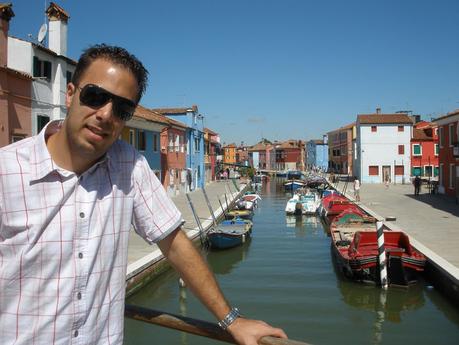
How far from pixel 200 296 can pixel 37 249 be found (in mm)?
665

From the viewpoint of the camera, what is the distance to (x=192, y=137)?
42.8 meters

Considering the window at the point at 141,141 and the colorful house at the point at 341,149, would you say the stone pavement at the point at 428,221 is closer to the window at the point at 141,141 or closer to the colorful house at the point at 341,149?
the window at the point at 141,141

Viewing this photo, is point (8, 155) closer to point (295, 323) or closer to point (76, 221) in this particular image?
point (76, 221)

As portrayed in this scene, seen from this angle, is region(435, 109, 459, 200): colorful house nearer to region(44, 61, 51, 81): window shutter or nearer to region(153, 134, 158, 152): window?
region(153, 134, 158, 152): window

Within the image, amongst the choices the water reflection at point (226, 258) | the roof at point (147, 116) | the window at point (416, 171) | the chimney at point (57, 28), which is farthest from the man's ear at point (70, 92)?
the window at point (416, 171)

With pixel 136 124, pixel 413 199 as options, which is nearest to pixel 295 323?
pixel 136 124

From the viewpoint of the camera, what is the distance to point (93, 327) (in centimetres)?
176

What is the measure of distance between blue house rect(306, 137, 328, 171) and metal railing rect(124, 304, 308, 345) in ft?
327

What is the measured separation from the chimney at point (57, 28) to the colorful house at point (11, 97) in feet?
9.44

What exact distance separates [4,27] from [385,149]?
44.4m

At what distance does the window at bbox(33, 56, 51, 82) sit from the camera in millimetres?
16875

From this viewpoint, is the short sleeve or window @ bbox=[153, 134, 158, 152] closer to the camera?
the short sleeve

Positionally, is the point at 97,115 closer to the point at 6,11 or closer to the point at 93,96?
the point at 93,96

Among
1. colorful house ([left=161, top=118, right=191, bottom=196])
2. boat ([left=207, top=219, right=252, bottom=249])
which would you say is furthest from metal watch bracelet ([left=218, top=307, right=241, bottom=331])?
colorful house ([left=161, top=118, right=191, bottom=196])
